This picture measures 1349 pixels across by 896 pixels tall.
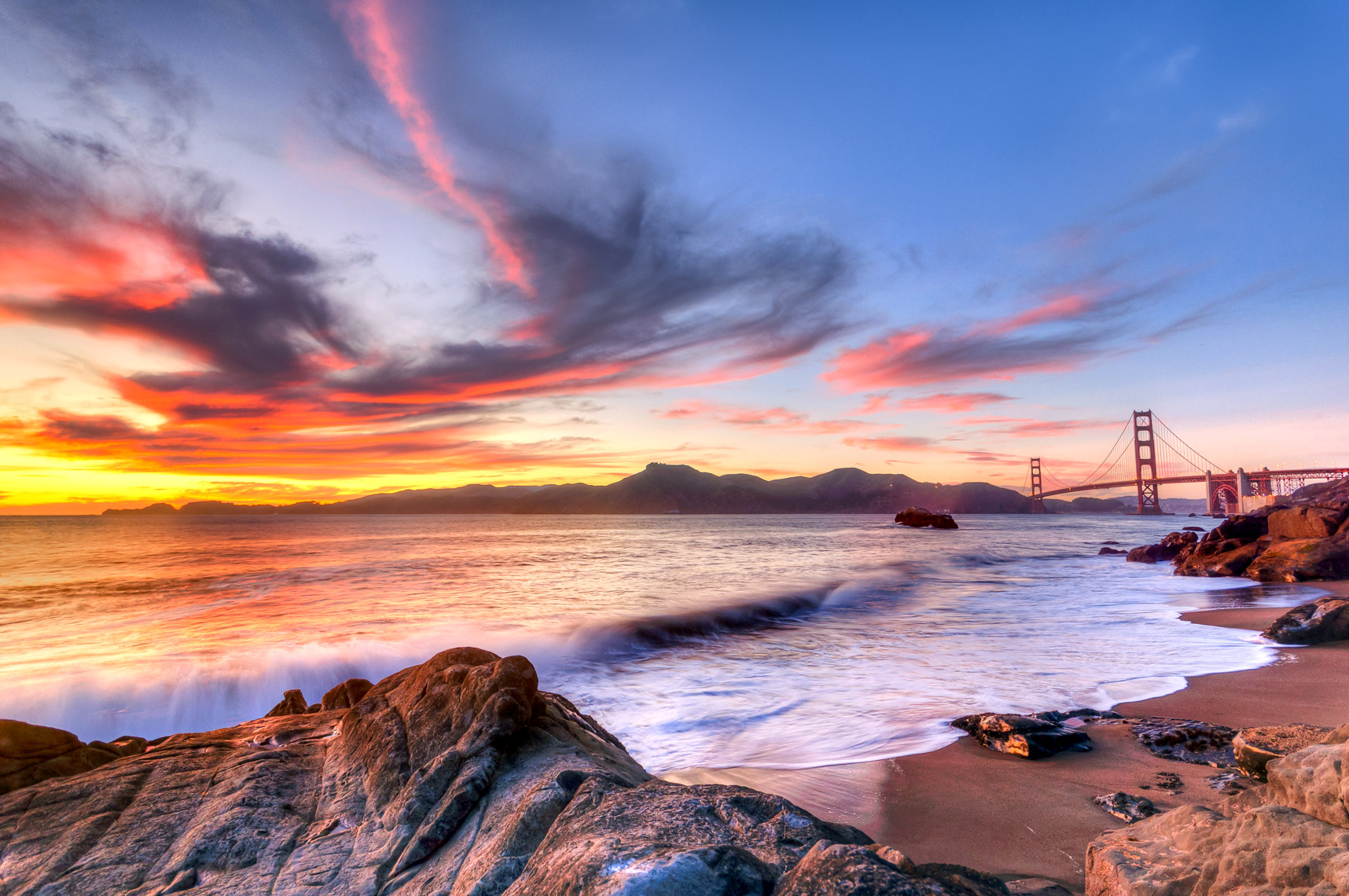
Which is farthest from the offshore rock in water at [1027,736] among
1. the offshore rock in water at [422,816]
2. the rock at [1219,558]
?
the rock at [1219,558]

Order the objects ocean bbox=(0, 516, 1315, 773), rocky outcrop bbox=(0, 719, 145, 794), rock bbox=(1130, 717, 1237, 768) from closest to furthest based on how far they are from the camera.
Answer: rocky outcrop bbox=(0, 719, 145, 794) → rock bbox=(1130, 717, 1237, 768) → ocean bbox=(0, 516, 1315, 773)

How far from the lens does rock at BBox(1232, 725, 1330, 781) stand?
132 inches

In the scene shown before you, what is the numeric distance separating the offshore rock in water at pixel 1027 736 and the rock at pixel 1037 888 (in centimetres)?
207

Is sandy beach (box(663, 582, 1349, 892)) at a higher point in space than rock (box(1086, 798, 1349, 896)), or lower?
lower

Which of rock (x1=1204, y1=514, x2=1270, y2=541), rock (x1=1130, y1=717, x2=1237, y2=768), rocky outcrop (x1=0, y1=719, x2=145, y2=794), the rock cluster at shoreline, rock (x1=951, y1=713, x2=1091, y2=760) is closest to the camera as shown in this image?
rocky outcrop (x1=0, y1=719, x2=145, y2=794)

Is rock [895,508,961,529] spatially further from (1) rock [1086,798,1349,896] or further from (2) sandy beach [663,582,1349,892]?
(1) rock [1086,798,1349,896]

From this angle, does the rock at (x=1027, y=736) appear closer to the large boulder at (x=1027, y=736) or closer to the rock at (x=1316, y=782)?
the large boulder at (x=1027, y=736)

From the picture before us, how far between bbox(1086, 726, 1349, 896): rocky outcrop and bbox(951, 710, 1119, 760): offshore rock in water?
207cm

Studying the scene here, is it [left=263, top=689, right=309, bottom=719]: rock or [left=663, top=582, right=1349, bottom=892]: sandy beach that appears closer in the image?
[left=663, top=582, right=1349, bottom=892]: sandy beach

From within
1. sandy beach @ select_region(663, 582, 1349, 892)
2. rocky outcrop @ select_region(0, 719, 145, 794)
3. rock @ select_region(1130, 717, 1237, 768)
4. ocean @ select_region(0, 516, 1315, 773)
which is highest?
rocky outcrop @ select_region(0, 719, 145, 794)

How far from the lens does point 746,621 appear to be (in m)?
13.8

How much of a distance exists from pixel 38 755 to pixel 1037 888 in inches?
220

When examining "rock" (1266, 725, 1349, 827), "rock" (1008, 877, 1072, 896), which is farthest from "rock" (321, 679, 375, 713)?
"rock" (1266, 725, 1349, 827)

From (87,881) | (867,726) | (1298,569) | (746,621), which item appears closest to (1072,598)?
(1298,569)
